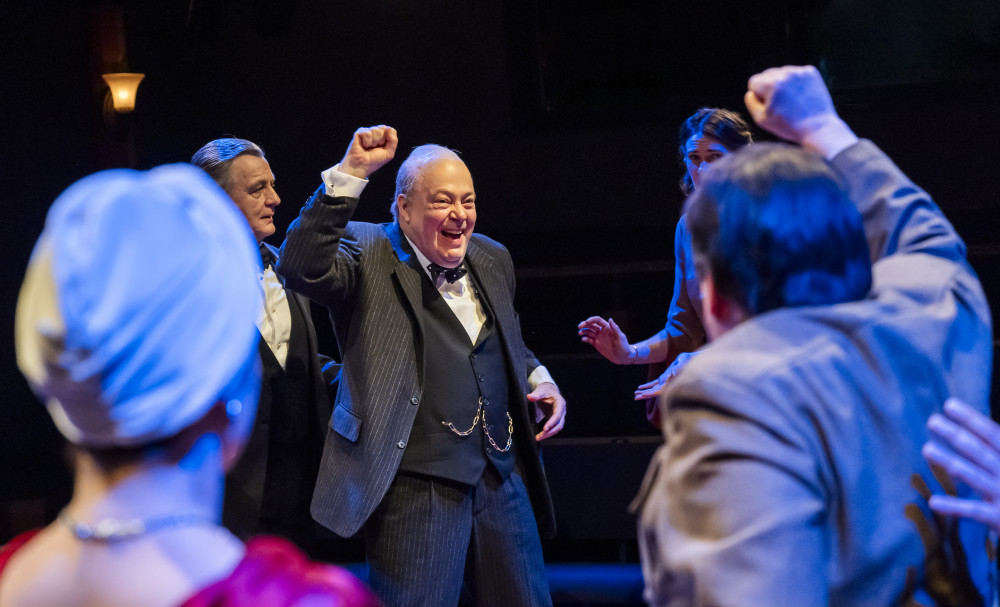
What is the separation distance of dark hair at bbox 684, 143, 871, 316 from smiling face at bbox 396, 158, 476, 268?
5.09 ft

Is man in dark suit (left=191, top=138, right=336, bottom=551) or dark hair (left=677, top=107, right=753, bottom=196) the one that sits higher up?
dark hair (left=677, top=107, right=753, bottom=196)

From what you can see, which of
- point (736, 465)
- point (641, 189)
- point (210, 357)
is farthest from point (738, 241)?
point (641, 189)

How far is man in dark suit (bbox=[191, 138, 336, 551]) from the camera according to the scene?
262 centimetres

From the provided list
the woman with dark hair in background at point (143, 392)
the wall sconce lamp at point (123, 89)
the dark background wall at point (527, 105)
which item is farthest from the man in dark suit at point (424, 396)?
the wall sconce lamp at point (123, 89)

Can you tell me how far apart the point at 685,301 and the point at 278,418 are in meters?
1.28

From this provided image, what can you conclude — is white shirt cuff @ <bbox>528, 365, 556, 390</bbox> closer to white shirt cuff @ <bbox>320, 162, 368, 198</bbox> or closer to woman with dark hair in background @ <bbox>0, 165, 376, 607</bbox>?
white shirt cuff @ <bbox>320, 162, 368, 198</bbox>

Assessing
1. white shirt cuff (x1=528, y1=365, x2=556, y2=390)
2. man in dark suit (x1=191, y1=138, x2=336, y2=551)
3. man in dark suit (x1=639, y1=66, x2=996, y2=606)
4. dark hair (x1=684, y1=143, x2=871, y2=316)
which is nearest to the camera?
man in dark suit (x1=639, y1=66, x2=996, y2=606)

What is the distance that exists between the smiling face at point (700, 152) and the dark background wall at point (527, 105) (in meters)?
1.94

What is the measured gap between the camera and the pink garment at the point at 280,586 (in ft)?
2.51

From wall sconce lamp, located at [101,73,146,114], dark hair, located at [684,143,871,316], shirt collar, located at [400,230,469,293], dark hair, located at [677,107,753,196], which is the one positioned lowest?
shirt collar, located at [400,230,469,293]

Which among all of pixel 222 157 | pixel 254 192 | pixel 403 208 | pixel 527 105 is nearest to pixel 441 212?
pixel 403 208

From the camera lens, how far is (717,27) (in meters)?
5.10

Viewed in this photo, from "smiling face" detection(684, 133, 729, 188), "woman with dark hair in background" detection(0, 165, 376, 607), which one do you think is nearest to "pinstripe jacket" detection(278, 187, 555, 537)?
"smiling face" detection(684, 133, 729, 188)

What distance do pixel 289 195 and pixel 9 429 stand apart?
2075 millimetres
